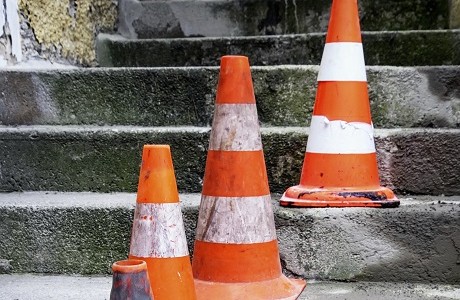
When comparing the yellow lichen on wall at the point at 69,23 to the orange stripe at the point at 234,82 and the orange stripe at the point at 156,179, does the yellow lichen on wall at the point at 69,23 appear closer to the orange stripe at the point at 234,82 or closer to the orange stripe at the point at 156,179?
the orange stripe at the point at 234,82

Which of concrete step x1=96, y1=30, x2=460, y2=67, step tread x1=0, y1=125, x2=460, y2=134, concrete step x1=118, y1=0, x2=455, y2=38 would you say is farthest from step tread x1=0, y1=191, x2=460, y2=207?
concrete step x1=118, y1=0, x2=455, y2=38

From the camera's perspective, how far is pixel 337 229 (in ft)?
7.93

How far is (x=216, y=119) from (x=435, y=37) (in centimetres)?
174

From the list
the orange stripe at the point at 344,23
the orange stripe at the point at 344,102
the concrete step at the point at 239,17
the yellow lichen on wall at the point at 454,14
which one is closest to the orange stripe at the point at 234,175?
the orange stripe at the point at 344,102

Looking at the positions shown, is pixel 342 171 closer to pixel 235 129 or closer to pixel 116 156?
pixel 235 129

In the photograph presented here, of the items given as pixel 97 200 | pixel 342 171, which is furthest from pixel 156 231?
pixel 342 171

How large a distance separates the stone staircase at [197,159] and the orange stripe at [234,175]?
0.26 meters

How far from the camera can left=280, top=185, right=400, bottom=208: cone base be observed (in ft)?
8.14

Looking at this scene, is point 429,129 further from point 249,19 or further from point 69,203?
point 249,19

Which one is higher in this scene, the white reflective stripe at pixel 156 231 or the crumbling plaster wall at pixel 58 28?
the crumbling plaster wall at pixel 58 28

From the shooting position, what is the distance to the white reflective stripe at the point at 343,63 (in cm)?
265

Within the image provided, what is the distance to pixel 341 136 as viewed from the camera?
102 inches

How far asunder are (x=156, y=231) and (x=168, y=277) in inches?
5.1

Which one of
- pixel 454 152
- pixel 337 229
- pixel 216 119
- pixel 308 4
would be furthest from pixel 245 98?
pixel 308 4
